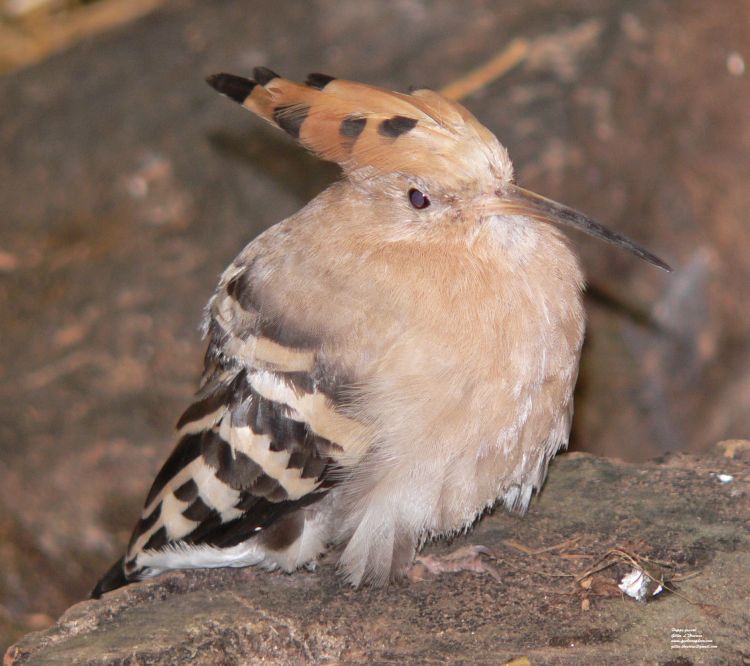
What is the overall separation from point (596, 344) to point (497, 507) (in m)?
1.46

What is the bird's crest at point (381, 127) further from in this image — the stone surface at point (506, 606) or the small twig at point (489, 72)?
the small twig at point (489, 72)

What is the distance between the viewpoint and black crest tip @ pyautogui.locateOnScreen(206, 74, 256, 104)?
2.52 metres

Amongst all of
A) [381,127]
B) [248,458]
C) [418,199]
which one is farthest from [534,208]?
[248,458]

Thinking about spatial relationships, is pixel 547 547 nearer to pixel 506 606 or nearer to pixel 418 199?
pixel 506 606

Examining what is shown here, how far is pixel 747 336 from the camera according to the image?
14.1 ft

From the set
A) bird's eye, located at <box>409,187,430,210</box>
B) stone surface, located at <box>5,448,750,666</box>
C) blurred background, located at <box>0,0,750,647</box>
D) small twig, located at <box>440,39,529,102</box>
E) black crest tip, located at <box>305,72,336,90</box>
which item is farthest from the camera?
small twig, located at <box>440,39,529,102</box>

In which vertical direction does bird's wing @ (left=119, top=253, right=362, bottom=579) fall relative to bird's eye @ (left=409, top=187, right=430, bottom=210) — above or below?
below

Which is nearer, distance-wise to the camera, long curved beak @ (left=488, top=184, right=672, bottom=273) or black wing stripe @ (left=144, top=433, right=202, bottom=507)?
long curved beak @ (left=488, top=184, right=672, bottom=273)

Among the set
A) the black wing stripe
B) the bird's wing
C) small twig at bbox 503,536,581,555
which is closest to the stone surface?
small twig at bbox 503,536,581,555

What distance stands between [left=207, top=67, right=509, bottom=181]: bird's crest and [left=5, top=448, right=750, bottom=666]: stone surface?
2.83 feet

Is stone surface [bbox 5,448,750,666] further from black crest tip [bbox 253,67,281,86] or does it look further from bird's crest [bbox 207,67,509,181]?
black crest tip [bbox 253,67,281,86]

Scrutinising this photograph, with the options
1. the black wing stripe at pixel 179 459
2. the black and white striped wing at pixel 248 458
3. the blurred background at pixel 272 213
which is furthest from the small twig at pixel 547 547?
the blurred background at pixel 272 213

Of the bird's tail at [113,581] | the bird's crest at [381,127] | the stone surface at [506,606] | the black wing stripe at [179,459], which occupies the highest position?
the bird's crest at [381,127]

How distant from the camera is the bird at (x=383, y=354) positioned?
2314 millimetres
